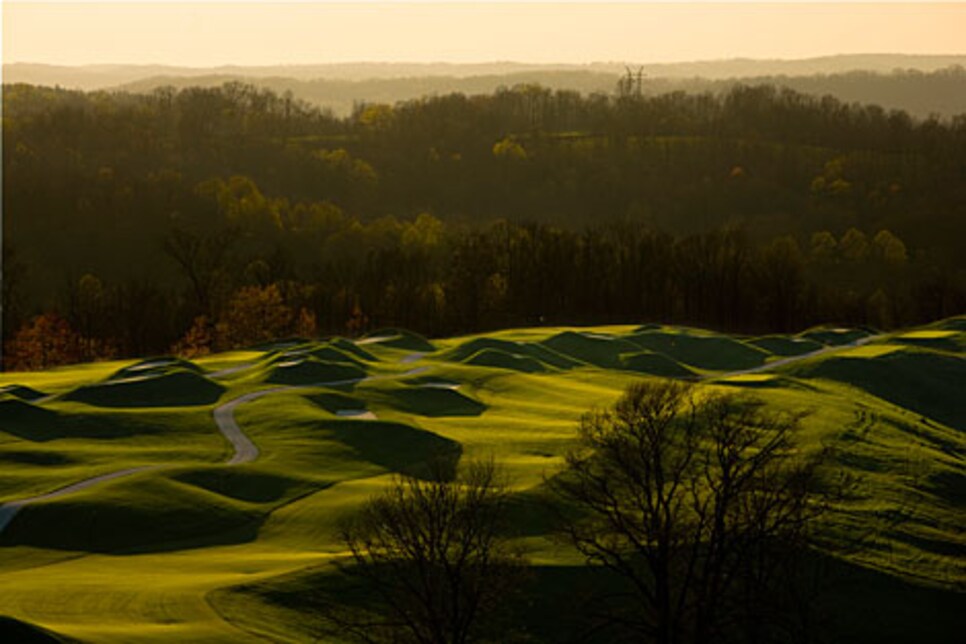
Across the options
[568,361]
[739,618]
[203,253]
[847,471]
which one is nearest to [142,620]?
[739,618]

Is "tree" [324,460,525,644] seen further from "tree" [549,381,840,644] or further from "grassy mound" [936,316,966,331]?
"grassy mound" [936,316,966,331]

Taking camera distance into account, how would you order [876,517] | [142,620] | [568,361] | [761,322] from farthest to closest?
[761,322] < [568,361] < [876,517] < [142,620]

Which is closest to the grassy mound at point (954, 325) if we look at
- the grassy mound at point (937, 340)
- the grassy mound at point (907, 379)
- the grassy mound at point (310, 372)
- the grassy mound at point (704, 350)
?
the grassy mound at point (937, 340)

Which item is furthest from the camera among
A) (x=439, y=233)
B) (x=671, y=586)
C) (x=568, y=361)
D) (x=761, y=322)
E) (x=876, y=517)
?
(x=439, y=233)

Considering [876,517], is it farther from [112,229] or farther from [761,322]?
[112,229]

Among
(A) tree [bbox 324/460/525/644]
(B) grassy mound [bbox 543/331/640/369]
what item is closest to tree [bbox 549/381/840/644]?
(A) tree [bbox 324/460/525/644]

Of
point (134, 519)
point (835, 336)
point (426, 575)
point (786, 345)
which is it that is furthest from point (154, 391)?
point (835, 336)

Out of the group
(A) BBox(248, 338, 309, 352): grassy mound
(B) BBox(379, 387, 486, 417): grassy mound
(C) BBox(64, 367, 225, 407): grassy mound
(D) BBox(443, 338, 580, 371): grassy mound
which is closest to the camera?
(C) BBox(64, 367, 225, 407): grassy mound
